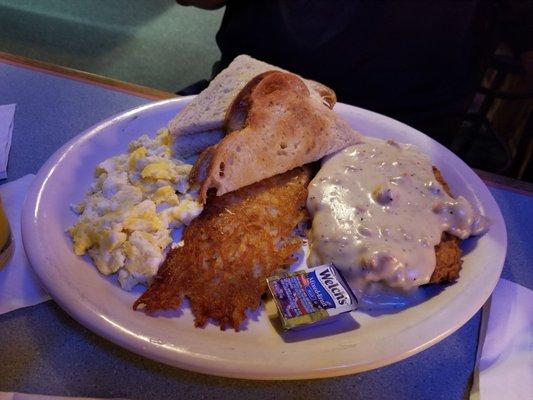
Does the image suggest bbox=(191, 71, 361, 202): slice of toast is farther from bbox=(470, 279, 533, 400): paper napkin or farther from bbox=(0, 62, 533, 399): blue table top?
bbox=(470, 279, 533, 400): paper napkin

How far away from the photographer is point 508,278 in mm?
1308

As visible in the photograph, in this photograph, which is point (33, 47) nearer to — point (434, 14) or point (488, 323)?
point (434, 14)

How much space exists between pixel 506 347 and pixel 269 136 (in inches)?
32.6

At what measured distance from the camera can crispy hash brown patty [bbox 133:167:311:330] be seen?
3.49ft

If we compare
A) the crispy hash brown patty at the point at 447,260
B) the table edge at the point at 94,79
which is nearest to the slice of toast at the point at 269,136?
the crispy hash brown patty at the point at 447,260

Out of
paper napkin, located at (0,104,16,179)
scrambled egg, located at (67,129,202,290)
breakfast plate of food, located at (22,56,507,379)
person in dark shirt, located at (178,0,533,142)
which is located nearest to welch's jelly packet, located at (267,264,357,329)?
breakfast plate of food, located at (22,56,507,379)

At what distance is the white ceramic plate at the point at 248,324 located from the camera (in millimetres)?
907

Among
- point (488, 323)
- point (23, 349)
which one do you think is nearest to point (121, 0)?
point (23, 349)

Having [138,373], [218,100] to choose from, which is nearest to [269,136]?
[218,100]

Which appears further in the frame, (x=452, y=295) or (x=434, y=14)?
(x=434, y=14)

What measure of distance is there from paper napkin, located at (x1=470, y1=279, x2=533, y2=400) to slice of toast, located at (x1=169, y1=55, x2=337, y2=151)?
2.77ft

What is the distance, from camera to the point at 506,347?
43.8 inches

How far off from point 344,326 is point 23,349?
71 centimetres

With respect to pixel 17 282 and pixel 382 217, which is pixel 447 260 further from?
pixel 17 282
